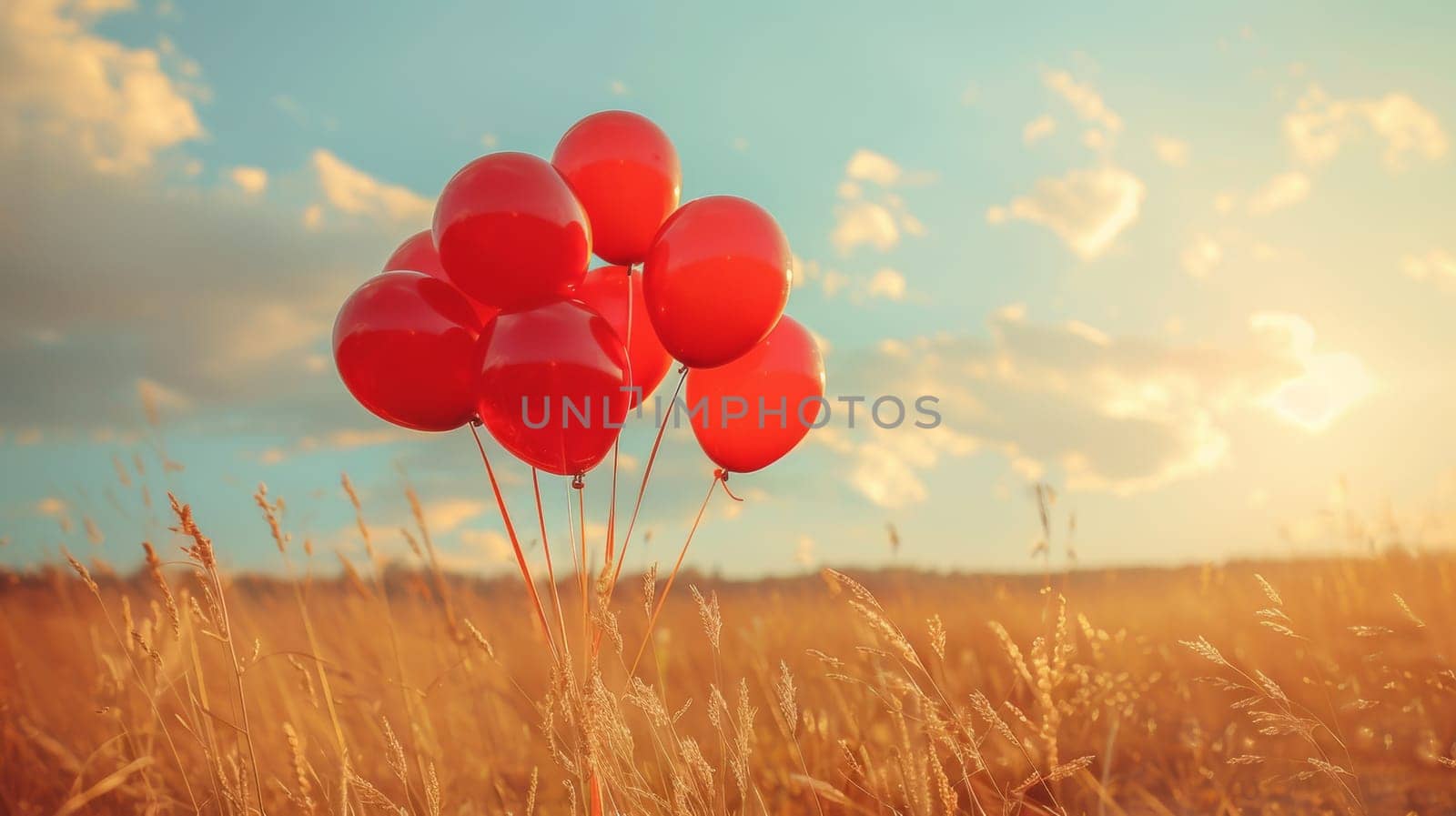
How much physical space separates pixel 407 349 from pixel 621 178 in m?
0.88

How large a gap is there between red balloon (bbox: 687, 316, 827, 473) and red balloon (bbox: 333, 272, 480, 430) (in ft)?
2.68

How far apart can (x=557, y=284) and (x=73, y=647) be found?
4.14 m

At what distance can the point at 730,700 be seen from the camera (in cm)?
455

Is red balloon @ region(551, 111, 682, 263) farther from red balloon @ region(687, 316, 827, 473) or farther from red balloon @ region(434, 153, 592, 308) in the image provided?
red balloon @ region(687, 316, 827, 473)

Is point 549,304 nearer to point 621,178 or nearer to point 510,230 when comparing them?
point 510,230

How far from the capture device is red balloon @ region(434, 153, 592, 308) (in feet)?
8.54

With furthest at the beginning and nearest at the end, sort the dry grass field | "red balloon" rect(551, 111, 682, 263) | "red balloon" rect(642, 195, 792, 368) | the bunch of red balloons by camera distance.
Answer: "red balloon" rect(551, 111, 682, 263) → "red balloon" rect(642, 195, 792, 368) → the bunch of red balloons → the dry grass field

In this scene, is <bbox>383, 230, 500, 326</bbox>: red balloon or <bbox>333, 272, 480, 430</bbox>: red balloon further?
<bbox>383, 230, 500, 326</bbox>: red balloon

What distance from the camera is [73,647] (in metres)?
4.95

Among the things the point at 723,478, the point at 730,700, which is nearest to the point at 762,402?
the point at 723,478

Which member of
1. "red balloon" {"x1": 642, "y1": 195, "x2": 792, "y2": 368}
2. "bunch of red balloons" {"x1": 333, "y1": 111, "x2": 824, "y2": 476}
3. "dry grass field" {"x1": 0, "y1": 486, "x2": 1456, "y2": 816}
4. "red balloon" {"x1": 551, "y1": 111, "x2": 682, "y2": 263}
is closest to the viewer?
"dry grass field" {"x1": 0, "y1": 486, "x2": 1456, "y2": 816}

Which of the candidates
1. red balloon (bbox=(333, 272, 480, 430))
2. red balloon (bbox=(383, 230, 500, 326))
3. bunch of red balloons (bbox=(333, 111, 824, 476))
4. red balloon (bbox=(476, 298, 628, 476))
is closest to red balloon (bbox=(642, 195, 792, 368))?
bunch of red balloons (bbox=(333, 111, 824, 476))

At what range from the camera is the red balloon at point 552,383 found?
2.51 meters

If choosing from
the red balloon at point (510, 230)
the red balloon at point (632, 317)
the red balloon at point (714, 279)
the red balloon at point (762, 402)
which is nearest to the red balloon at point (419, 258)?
the red balloon at point (510, 230)
